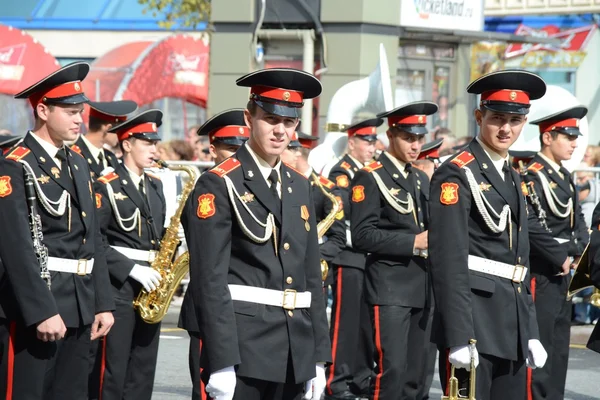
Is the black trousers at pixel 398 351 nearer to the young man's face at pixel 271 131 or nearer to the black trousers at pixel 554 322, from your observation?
the black trousers at pixel 554 322

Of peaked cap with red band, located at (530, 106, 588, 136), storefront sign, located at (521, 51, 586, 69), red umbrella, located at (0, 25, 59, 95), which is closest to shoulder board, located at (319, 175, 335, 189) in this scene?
peaked cap with red band, located at (530, 106, 588, 136)

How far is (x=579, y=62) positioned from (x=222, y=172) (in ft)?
58.9

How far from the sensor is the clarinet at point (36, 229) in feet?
22.0

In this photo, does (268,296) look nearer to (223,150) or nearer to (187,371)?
(223,150)

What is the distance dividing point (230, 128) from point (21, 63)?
46.9 feet

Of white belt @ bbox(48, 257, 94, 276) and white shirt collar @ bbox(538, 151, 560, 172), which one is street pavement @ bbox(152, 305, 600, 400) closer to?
white shirt collar @ bbox(538, 151, 560, 172)

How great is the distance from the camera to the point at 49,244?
6859mm

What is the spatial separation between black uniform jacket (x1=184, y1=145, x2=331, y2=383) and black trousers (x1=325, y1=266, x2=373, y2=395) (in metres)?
4.53

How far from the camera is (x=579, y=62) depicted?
2286cm

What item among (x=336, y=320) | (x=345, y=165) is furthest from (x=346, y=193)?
(x=336, y=320)

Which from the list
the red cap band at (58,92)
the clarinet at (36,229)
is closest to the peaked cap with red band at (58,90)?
the red cap band at (58,92)

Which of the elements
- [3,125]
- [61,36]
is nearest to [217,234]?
[3,125]

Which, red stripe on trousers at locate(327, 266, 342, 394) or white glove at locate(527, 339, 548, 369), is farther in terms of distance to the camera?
red stripe on trousers at locate(327, 266, 342, 394)

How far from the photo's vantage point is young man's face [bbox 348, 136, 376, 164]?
12.0 meters
